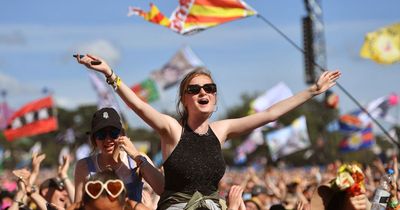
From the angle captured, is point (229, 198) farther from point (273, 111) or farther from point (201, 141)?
point (273, 111)

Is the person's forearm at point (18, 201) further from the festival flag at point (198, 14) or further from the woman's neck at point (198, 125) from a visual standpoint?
the festival flag at point (198, 14)

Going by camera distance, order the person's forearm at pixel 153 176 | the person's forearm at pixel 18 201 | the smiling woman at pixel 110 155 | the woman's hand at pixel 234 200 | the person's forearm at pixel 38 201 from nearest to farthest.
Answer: the woman's hand at pixel 234 200 < the person's forearm at pixel 153 176 < the smiling woman at pixel 110 155 < the person's forearm at pixel 38 201 < the person's forearm at pixel 18 201

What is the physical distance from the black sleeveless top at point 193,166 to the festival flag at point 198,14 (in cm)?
851

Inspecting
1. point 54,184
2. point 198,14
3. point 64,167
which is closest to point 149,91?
point 198,14

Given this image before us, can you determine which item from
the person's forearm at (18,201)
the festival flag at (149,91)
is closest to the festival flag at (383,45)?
the person's forearm at (18,201)

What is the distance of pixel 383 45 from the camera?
15.1m

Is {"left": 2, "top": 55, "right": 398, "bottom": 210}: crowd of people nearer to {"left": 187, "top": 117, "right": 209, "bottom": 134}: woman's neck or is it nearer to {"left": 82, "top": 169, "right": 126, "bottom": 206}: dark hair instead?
{"left": 187, "top": 117, "right": 209, "bottom": 134}: woman's neck

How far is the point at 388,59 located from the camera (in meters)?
14.7

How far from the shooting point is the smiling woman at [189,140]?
5.34 meters

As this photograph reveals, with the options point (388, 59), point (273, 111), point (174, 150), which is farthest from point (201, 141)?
point (388, 59)

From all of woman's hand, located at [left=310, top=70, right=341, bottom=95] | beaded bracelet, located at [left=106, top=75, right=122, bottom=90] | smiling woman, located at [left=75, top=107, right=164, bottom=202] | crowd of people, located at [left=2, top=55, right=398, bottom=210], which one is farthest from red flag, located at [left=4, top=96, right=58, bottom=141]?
beaded bracelet, located at [left=106, top=75, right=122, bottom=90]

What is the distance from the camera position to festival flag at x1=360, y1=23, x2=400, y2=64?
14750 millimetres

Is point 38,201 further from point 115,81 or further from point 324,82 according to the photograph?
point 324,82

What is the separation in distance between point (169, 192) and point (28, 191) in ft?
9.49
